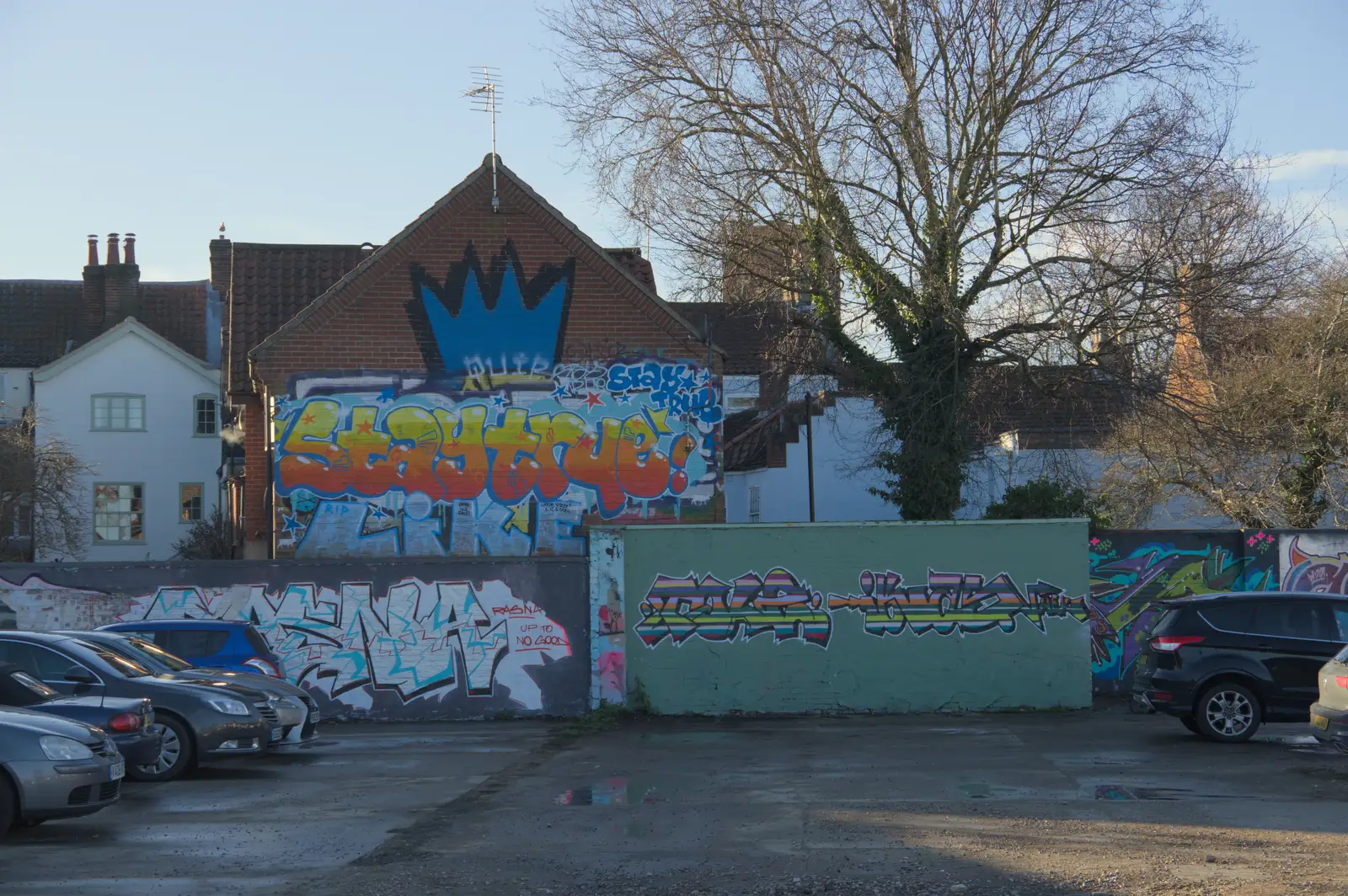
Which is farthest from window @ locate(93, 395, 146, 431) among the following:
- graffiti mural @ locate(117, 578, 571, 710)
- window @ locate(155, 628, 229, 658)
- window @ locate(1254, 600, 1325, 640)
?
window @ locate(1254, 600, 1325, 640)

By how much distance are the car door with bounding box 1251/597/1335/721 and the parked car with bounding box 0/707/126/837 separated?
40.2 feet

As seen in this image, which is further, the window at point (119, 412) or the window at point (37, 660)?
the window at point (119, 412)

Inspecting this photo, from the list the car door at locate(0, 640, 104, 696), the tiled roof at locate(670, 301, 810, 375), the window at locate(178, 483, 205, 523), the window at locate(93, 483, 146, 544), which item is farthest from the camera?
the window at locate(178, 483, 205, 523)

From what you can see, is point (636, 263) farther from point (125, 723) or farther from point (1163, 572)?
point (125, 723)

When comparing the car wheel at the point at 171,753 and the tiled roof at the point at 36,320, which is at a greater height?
the tiled roof at the point at 36,320

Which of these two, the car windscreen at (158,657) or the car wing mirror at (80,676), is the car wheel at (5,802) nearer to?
the car wing mirror at (80,676)

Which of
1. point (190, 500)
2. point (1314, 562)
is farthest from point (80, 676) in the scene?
point (190, 500)

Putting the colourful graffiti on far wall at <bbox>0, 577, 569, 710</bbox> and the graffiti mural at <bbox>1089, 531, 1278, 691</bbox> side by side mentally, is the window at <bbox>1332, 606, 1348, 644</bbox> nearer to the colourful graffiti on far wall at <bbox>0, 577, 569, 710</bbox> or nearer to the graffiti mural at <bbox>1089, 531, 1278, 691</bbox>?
the graffiti mural at <bbox>1089, 531, 1278, 691</bbox>

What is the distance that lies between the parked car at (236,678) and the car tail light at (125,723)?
82.4 inches

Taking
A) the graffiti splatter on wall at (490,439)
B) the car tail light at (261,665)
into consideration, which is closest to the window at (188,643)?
the car tail light at (261,665)

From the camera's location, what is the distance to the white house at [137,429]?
A: 152 feet

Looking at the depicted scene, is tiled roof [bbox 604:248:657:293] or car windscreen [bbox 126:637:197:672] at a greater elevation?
tiled roof [bbox 604:248:657:293]

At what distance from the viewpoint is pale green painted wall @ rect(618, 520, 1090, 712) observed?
19.2 m

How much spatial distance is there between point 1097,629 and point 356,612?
11.3m
